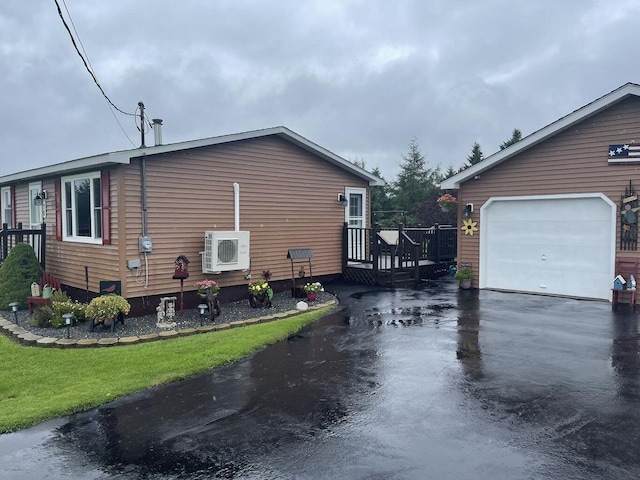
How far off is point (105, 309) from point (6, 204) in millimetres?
9831

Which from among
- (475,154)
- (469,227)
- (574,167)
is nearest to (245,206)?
(469,227)

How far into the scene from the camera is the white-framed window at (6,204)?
584 inches

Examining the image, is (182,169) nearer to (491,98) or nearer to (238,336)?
(238,336)

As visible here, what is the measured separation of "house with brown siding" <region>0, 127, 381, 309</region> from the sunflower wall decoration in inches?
127

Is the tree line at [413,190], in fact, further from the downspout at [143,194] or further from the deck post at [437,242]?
the downspout at [143,194]

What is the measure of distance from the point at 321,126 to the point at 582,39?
18.2m

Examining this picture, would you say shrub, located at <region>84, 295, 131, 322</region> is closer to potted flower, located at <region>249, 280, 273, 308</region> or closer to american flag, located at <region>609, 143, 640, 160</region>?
potted flower, located at <region>249, 280, 273, 308</region>

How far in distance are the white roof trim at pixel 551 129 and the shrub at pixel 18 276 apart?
10.3 m

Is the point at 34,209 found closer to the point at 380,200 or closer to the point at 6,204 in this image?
the point at 6,204

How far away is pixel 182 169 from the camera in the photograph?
991 cm

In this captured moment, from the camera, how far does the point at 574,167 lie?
34.8 ft

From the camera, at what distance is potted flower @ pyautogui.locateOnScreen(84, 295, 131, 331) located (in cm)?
805

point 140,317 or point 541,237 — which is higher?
point 541,237

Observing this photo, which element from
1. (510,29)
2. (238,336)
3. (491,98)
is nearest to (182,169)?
(238,336)
